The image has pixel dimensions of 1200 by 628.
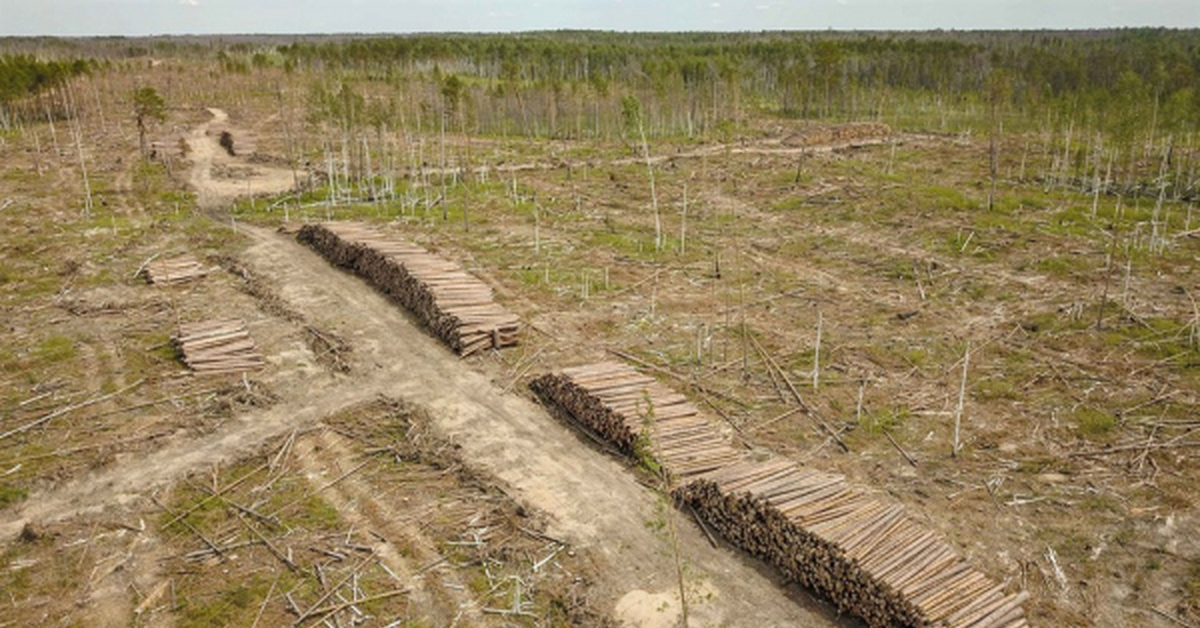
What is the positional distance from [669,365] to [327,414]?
626 cm

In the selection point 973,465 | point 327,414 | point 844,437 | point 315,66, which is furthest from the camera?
point 315,66

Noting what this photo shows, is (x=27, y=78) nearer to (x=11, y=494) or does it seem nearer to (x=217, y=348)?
(x=217, y=348)

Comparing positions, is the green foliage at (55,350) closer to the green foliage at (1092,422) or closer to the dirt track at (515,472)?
the dirt track at (515,472)

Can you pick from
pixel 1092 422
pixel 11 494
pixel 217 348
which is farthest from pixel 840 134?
pixel 11 494

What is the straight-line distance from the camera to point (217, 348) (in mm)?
15914

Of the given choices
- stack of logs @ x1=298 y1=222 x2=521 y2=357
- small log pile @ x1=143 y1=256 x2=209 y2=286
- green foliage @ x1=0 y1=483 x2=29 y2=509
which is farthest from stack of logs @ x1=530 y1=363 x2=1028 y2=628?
small log pile @ x1=143 y1=256 x2=209 y2=286

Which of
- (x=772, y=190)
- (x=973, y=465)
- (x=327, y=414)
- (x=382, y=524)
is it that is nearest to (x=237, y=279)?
(x=327, y=414)

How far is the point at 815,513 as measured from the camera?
9859mm

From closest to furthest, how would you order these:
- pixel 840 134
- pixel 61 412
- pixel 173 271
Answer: pixel 61 412
pixel 173 271
pixel 840 134

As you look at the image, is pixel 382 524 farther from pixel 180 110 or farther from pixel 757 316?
pixel 180 110

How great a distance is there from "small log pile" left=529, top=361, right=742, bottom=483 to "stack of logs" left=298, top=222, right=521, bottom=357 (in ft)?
7.27

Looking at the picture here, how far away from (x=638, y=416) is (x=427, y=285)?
7.41 m

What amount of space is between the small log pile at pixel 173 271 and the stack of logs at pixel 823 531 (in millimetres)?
13023

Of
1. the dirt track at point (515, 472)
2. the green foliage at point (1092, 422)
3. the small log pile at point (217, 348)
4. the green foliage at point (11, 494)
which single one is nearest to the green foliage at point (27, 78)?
the dirt track at point (515, 472)
